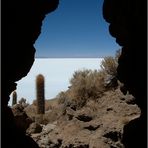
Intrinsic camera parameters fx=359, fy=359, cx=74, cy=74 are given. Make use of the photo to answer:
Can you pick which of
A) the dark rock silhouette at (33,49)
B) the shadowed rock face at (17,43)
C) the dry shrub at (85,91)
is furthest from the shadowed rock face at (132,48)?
the dry shrub at (85,91)

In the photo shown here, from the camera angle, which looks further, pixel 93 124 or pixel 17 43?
pixel 93 124

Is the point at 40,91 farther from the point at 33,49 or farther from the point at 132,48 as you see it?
the point at 132,48

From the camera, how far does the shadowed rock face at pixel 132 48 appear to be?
9.20m

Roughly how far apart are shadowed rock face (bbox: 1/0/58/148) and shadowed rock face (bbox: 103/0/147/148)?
192cm

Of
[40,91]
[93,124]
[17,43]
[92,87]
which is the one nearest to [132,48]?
[17,43]

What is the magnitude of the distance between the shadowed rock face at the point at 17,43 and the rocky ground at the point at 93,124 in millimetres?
4961

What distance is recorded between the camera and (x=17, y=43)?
9.73m

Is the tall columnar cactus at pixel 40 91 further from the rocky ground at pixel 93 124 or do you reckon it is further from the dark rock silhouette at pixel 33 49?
the dark rock silhouette at pixel 33 49

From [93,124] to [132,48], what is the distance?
6.13 meters

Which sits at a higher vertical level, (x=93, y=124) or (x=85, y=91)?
(x=85, y=91)

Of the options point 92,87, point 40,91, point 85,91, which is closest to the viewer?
point 92,87

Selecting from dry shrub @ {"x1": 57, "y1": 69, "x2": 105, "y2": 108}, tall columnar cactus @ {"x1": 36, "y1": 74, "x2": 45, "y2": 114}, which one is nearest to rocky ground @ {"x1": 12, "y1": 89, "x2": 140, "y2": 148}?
dry shrub @ {"x1": 57, "y1": 69, "x2": 105, "y2": 108}
